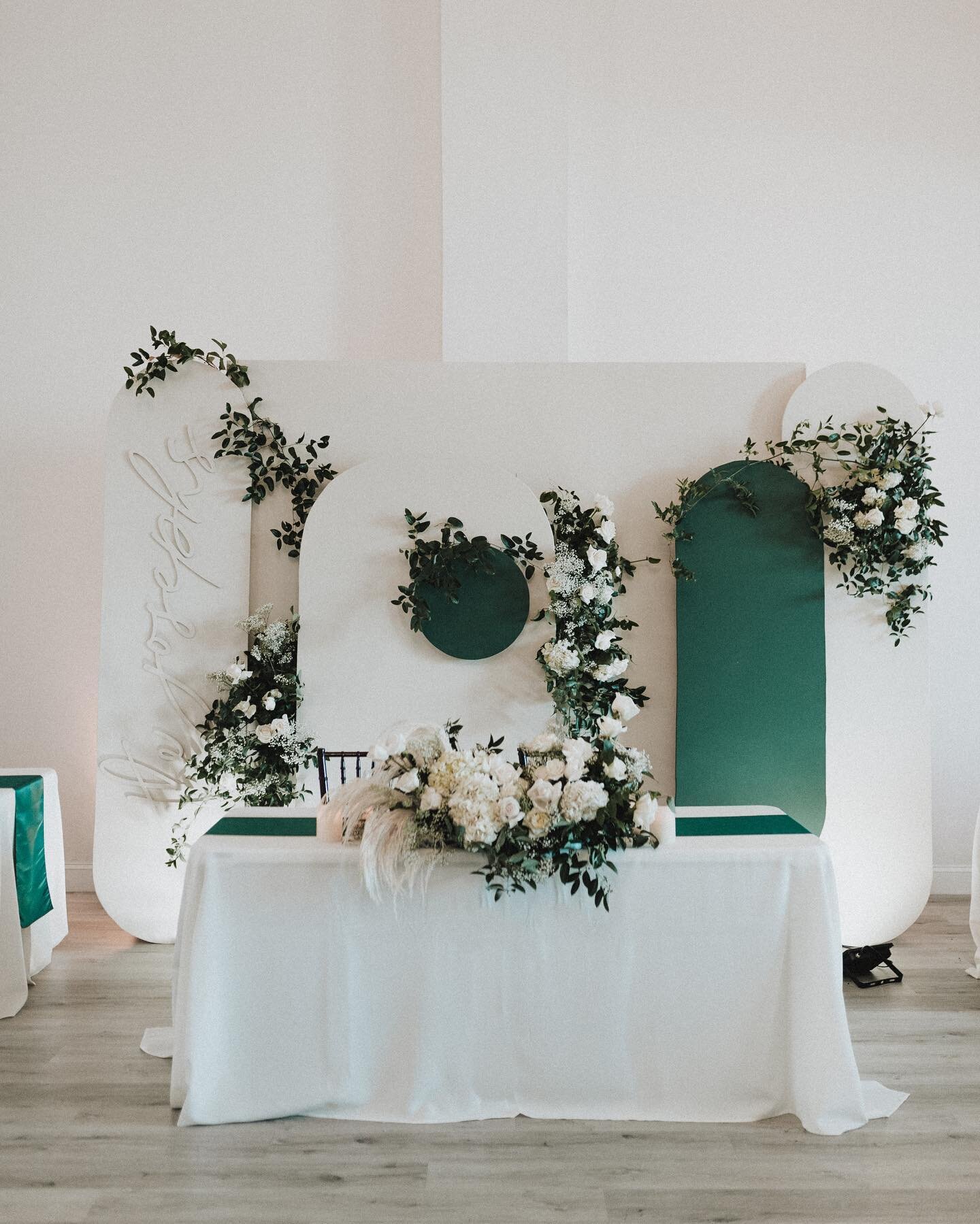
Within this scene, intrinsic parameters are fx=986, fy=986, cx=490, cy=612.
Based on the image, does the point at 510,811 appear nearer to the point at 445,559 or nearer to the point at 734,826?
the point at 734,826

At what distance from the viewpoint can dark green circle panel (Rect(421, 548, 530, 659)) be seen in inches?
A: 159

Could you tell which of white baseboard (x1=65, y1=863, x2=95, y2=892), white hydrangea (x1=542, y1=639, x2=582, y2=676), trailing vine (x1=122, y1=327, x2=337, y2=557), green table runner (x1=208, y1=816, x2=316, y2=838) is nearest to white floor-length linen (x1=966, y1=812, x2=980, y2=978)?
white hydrangea (x1=542, y1=639, x2=582, y2=676)

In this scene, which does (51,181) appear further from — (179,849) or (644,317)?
(179,849)

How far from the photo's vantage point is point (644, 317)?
5078mm

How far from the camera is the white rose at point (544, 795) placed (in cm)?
254

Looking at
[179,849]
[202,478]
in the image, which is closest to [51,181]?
[202,478]

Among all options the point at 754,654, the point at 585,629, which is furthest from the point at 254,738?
the point at 754,654

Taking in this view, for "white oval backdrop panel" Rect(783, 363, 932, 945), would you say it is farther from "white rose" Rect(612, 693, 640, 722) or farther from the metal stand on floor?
"white rose" Rect(612, 693, 640, 722)

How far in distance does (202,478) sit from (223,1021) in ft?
7.64

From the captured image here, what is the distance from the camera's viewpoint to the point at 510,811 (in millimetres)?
2500

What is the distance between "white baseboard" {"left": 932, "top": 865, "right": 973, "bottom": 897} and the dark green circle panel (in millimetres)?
2649

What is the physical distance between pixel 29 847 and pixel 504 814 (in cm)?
220

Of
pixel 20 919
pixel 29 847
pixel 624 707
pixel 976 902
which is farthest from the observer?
pixel 976 902

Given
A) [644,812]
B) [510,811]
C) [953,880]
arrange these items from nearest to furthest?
[510,811]
[644,812]
[953,880]
